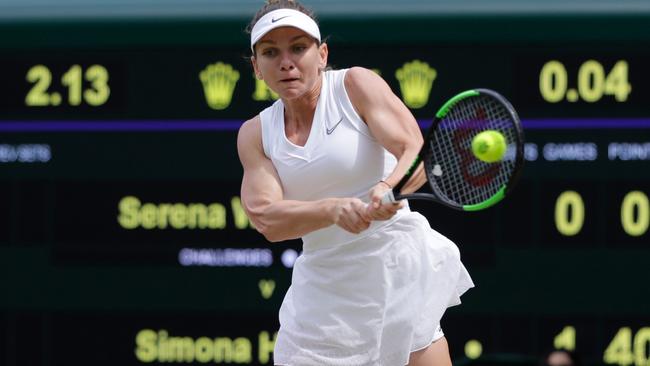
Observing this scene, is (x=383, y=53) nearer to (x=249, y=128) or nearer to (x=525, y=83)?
(x=525, y=83)

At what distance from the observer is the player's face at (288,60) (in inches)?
182

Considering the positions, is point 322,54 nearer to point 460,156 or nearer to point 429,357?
point 460,156

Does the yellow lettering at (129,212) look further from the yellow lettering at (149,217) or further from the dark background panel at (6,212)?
the dark background panel at (6,212)

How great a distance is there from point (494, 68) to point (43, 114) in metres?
1.82

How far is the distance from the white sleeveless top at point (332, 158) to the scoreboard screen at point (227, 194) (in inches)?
87.6

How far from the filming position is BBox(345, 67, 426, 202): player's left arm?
4578mm

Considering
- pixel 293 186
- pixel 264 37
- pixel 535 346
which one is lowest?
pixel 535 346

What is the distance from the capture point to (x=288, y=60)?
4.63 meters

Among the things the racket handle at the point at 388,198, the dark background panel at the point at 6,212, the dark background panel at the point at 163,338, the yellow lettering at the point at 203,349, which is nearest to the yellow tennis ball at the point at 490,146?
the racket handle at the point at 388,198

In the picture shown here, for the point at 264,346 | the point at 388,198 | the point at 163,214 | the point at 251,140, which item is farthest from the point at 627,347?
the point at 388,198

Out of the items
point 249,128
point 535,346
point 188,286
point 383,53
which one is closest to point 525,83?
point 383,53

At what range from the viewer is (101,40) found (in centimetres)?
727

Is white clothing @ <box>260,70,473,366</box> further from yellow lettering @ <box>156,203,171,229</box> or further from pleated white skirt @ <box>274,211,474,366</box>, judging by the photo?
yellow lettering @ <box>156,203,171,229</box>

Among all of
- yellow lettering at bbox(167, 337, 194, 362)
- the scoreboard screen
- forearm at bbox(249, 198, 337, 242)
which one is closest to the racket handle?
forearm at bbox(249, 198, 337, 242)
